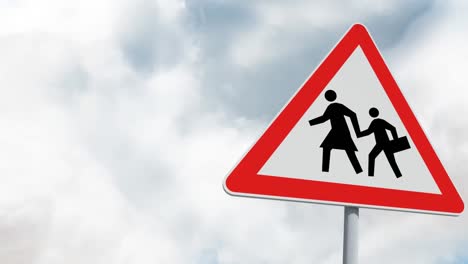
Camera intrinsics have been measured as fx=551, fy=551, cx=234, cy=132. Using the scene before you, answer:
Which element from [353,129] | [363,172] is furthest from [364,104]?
[363,172]

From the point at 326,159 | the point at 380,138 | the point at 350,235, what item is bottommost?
the point at 350,235

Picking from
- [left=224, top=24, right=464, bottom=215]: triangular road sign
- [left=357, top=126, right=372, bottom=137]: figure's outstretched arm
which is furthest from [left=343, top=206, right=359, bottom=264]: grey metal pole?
[left=357, top=126, right=372, bottom=137]: figure's outstretched arm

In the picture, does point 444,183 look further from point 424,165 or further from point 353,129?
point 353,129

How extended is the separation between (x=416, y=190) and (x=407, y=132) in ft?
0.77

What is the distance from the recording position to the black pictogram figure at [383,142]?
2105mm

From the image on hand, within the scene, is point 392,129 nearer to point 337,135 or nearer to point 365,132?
point 365,132

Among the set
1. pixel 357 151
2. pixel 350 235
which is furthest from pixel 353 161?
pixel 350 235

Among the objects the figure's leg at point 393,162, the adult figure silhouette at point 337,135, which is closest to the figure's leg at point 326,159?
the adult figure silhouette at point 337,135

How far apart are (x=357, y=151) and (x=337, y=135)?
98 millimetres

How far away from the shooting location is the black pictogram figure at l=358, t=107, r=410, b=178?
6.91ft

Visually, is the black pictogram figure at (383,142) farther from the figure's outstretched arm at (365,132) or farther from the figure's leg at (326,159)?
the figure's leg at (326,159)

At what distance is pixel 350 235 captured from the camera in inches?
78.4

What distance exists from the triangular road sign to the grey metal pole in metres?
0.04

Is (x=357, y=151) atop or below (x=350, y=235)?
atop
